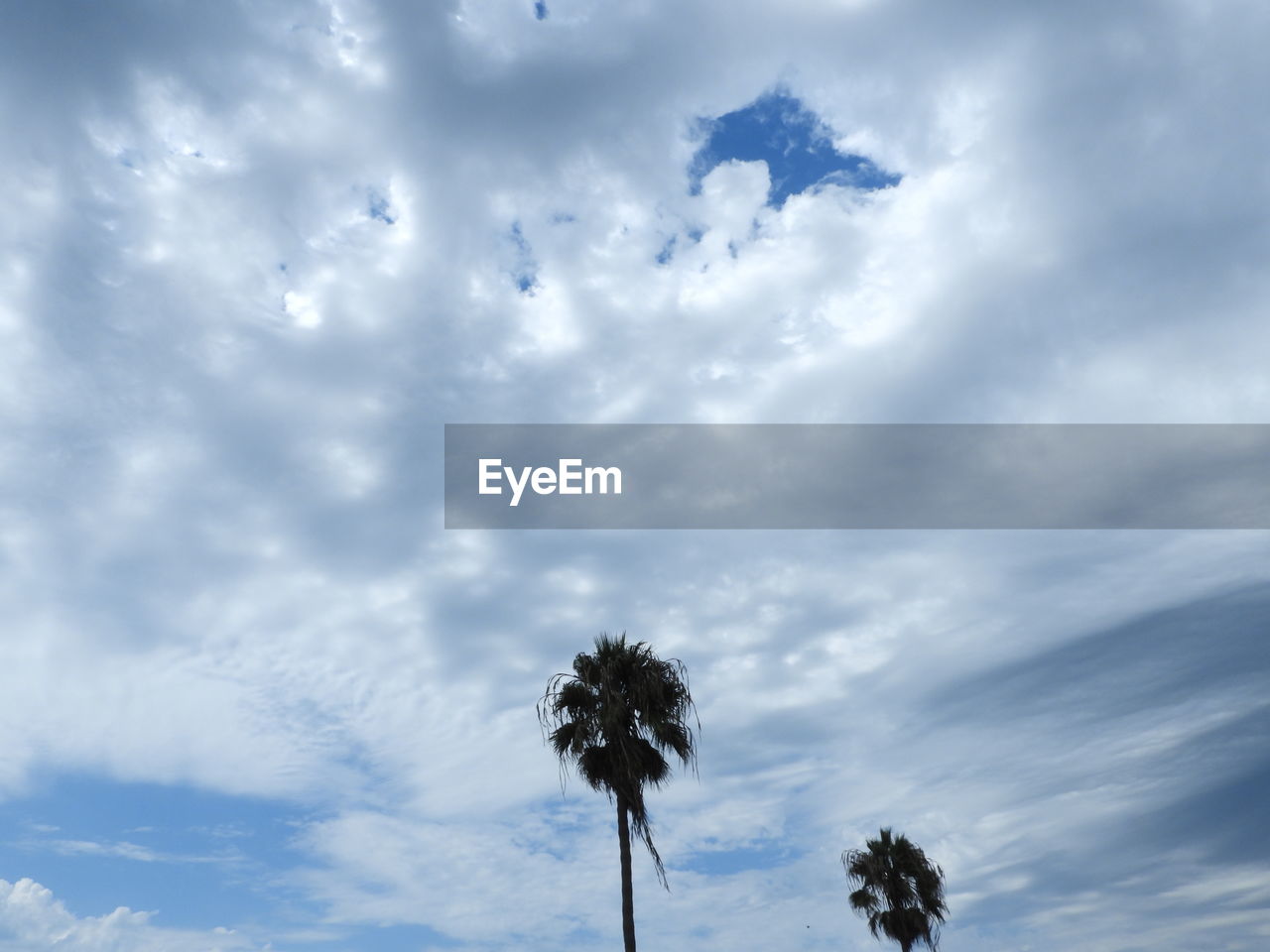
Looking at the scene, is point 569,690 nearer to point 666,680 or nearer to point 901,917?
point 666,680

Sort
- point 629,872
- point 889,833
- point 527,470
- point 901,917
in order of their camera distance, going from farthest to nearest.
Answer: point 889,833 → point 901,917 → point 527,470 → point 629,872

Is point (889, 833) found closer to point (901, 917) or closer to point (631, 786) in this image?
point (901, 917)

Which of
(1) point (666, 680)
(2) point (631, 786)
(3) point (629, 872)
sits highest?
(1) point (666, 680)

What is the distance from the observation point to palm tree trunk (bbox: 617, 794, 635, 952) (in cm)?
3117

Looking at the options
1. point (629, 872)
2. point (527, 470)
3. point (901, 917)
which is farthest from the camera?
point (901, 917)

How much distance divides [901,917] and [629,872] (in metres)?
33.9

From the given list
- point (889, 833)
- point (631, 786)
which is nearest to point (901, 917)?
point (889, 833)

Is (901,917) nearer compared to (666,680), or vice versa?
(666,680)

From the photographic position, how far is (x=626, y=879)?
Answer: 3203 centimetres

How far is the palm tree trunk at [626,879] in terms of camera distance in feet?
102

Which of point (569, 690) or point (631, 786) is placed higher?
point (569, 690)

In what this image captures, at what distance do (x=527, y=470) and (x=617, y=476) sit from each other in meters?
3.23

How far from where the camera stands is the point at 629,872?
32219mm

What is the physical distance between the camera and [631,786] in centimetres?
3359
